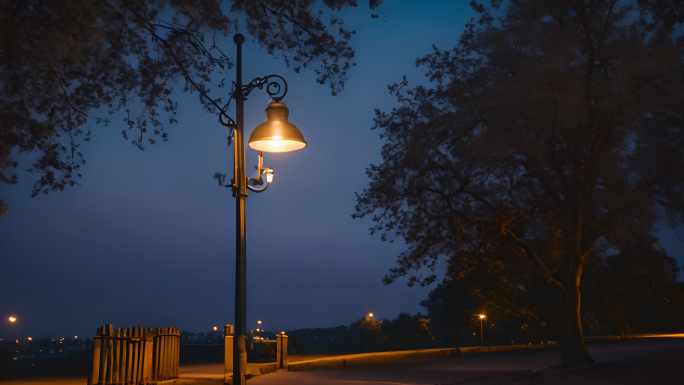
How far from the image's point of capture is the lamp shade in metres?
11.0

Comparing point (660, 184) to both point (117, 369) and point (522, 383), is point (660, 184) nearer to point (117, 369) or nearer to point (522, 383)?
point (522, 383)

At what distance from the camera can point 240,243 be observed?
10742 mm

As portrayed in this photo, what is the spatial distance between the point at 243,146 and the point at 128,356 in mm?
6077

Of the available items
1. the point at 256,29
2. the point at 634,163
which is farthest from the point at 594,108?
the point at 256,29

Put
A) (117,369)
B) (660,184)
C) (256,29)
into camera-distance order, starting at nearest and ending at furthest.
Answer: (256,29), (117,369), (660,184)

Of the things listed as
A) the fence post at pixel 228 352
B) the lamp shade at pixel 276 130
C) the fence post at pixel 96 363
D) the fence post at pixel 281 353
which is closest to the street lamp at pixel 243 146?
the lamp shade at pixel 276 130

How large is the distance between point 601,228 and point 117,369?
20.7 metres

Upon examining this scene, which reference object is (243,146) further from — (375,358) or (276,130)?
(375,358)

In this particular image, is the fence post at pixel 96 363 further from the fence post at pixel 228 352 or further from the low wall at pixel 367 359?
the low wall at pixel 367 359

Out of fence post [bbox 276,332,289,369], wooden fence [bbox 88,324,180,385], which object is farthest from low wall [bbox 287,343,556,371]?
wooden fence [bbox 88,324,180,385]

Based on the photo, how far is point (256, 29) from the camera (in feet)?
42.5

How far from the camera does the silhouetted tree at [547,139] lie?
80.3ft

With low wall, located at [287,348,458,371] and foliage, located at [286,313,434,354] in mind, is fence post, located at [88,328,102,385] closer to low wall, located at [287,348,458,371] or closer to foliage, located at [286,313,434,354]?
low wall, located at [287,348,458,371]

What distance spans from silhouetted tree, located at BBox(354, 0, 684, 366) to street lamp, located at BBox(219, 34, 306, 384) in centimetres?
1474
